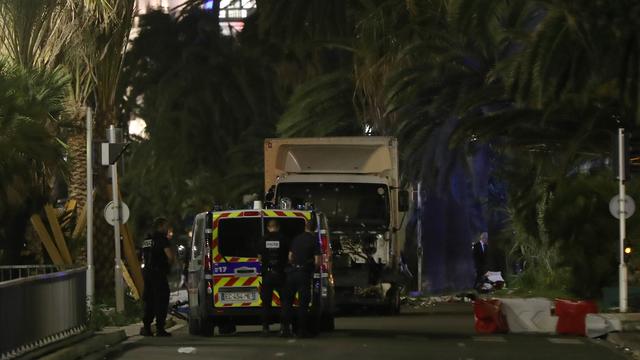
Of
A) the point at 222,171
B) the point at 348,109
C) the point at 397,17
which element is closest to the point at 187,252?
the point at 397,17

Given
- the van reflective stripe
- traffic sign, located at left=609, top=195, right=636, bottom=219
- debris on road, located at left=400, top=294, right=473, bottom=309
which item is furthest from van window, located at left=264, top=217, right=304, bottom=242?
debris on road, located at left=400, top=294, right=473, bottom=309

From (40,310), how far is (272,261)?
15.2 ft

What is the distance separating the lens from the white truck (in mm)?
27031

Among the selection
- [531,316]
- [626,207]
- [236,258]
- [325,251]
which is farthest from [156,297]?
[626,207]

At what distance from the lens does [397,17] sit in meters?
34.0

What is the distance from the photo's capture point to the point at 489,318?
73.6 feet

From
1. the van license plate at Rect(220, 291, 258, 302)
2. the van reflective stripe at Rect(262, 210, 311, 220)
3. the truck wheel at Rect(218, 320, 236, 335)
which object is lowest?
the truck wheel at Rect(218, 320, 236, 335)

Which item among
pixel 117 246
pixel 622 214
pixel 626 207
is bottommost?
pixel 117 246

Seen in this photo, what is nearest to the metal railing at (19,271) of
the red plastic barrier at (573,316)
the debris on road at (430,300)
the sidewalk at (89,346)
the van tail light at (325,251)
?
the sidewalk at (89,346)

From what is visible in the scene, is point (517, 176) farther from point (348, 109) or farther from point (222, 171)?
point (222, 171)

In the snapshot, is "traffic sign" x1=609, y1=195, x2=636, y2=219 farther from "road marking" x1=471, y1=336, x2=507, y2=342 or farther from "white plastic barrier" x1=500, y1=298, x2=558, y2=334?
"road marking" x1=471, y1=336, x2=507, y2=342

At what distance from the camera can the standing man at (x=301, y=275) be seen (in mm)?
20328

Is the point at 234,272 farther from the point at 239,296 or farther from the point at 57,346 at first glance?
the point at 57,346

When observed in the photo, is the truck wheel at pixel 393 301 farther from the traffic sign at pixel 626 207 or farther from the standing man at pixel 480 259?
the standing man at pixel 480 259
